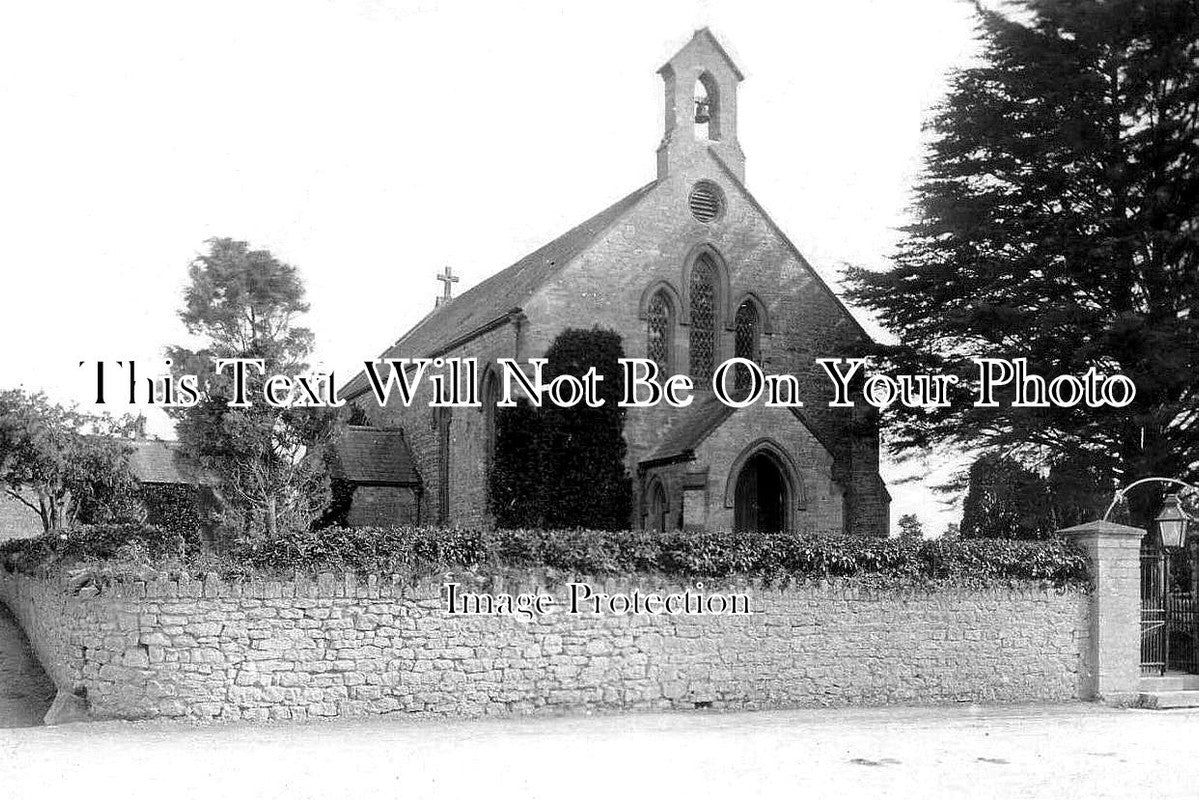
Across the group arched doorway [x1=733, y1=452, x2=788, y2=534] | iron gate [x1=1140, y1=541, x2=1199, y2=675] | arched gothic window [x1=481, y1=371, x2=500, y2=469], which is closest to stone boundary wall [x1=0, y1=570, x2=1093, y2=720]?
iron gate [x1=1140, y1=541, x2=1199, y2=675]

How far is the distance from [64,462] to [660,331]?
64.5 feet

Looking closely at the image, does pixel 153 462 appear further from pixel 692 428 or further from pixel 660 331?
pixel 692 428

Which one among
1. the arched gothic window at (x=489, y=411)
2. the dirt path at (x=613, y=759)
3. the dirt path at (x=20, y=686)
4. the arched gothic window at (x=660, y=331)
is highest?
the arched gothic window at (x=660, y=331)

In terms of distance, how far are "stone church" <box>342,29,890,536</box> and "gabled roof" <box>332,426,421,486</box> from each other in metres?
2.24

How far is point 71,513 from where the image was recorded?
1427 inches

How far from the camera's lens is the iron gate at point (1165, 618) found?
19828 mm

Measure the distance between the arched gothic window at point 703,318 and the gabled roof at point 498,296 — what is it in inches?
96.2

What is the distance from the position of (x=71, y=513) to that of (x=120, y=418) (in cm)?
431

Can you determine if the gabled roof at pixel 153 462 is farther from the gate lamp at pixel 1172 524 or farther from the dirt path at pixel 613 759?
the gate lamp at pixel 1172 524

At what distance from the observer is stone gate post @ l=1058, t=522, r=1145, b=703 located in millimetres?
18906

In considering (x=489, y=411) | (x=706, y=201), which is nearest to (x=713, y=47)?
(x=706, y=201)

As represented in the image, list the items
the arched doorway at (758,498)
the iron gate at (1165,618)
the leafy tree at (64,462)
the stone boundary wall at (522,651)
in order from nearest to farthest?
the stone boundary wall at (522,651) < the iron gate at (1165,618) < the arched doorway at (758,498) < the leafy tree at (64,462)

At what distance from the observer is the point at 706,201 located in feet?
92.4

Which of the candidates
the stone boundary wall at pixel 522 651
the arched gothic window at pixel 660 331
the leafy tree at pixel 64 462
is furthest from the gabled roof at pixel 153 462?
the stone boundary wall at pixel 522 651
